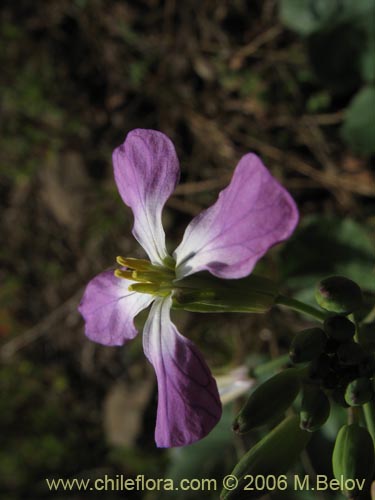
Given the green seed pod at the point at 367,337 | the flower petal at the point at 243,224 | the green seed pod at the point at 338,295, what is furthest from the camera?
the green seed pod at the point at 367,337

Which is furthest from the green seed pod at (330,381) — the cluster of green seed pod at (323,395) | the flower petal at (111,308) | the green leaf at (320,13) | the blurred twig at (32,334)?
the blurred twig at (32,334)

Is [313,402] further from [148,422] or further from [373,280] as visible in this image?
[148,422]

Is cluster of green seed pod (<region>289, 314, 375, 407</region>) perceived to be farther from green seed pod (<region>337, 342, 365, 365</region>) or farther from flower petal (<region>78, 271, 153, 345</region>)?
flower petal (<region>78, 271, 153, 345</region>)

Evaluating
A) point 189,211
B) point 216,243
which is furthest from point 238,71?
point 216,243

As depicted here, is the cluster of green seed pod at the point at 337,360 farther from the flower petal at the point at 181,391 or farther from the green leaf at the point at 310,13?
the green leaf at the point at 310,13

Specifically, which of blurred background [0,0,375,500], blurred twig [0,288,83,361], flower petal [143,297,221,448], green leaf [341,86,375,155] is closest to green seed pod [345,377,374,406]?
flower petal [143,297,221,448]

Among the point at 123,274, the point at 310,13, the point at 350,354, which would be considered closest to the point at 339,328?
the point at 350,354

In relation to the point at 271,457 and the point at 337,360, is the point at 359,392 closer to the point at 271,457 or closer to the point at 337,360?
the point at 337,360
